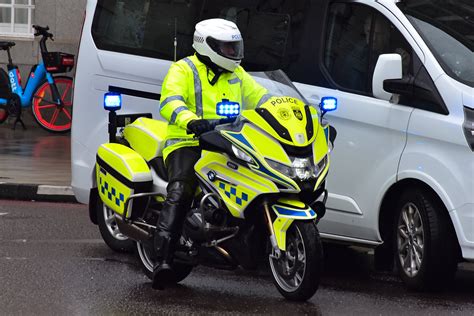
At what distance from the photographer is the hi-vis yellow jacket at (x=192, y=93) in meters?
8.14

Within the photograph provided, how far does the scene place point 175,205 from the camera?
7.97 metres

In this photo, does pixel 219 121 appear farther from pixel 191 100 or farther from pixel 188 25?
pixel 188 25

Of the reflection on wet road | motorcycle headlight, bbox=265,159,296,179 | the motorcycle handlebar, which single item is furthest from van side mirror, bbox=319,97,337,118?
the reflection on wet road

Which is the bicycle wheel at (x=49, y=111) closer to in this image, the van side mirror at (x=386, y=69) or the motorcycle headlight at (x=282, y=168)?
the van side mirror at (x=386, y=69)

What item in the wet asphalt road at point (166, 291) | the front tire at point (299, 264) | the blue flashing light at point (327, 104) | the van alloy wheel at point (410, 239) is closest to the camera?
the front tire at point (299, 264)

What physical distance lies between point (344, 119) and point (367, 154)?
0.30 m

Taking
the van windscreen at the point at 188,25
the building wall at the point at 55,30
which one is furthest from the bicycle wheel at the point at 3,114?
the van windscreen at the point at 188,25

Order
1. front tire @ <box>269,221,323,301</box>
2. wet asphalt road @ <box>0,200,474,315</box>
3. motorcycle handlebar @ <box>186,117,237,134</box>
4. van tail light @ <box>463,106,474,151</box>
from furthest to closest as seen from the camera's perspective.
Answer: van tail light @ <box>463,106,474,151</box> < motorcycle handlebar @ <box>186,117,237,134</box> < wet asphalt road @ <box>0,200,474,315</box> < front tire @ <box>269,221,323,301</box>

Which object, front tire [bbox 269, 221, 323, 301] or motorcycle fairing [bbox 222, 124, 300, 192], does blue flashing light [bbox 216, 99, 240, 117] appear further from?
front tire [bbox 269, 221, 323, 301]

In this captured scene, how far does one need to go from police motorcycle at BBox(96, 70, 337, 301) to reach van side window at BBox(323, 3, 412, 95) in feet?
2.55

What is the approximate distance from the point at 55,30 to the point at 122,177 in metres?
10.9

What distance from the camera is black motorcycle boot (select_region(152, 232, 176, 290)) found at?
7984 millimetres

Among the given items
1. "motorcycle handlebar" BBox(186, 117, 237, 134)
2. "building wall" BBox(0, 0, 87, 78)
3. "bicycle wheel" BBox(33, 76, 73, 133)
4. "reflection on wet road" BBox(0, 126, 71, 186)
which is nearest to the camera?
"motorcycle handlebar" BBox(186, 117, 237, 134)

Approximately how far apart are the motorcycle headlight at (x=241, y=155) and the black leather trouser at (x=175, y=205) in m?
0.49
